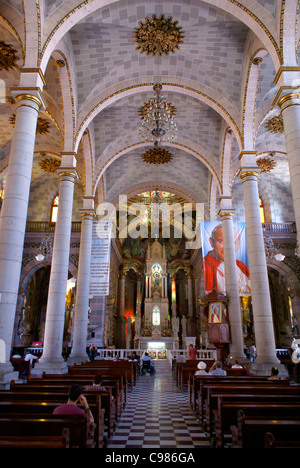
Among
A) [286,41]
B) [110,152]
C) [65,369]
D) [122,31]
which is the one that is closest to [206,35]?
[122,31]

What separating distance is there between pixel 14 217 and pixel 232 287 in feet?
33.9

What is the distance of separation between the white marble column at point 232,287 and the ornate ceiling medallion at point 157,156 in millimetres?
5393

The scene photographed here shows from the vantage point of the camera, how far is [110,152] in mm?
17047

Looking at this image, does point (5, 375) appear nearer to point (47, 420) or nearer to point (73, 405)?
point (73, 405)

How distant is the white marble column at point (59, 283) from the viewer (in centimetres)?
1020

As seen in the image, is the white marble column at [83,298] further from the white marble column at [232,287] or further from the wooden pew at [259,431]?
the wooden pew at [259,431]

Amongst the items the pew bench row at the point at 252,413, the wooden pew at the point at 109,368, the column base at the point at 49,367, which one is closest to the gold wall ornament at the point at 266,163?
the wooden pew at the point at 109,368

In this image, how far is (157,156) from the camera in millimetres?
19703

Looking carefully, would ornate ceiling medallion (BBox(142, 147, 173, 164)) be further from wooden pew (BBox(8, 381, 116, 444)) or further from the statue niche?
wooden pew (BBox(8, 381, 116, 444))

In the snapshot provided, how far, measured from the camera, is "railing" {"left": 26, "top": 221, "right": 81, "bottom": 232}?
20.5 m

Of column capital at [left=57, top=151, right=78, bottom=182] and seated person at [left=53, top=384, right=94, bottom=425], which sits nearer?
seated person at [left=53, top=384, right=94, bottom=425]

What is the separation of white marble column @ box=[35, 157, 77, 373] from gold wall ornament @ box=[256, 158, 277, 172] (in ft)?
38.8

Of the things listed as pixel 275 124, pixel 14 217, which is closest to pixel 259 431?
pixel 14 217

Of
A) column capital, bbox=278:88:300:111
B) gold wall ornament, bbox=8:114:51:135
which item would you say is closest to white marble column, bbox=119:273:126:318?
gold wall ornament, bbox=8:114:51:135
